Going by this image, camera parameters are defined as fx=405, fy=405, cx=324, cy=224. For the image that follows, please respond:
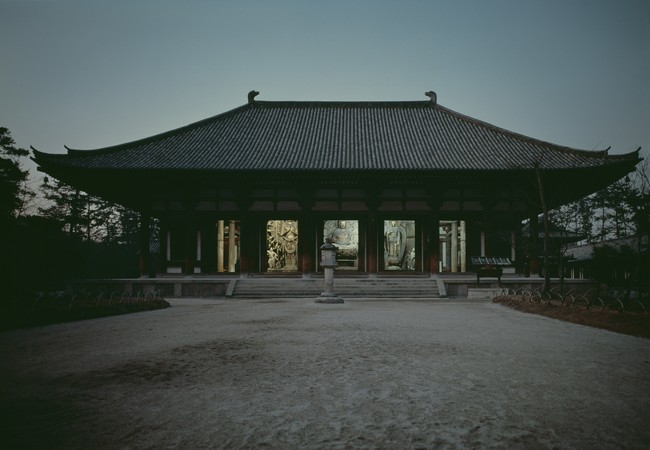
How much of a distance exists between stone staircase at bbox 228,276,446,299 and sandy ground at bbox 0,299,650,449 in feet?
28.1

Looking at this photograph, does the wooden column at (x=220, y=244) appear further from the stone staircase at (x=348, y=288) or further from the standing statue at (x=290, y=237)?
the stone staircase at (x=348, y=288)

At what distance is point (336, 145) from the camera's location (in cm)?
1902

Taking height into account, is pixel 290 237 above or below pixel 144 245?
above

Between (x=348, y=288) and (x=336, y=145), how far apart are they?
7.15m

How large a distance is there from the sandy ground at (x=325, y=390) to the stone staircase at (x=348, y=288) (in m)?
8.58

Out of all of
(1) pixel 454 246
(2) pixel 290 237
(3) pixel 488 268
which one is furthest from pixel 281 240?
(3) pixel 488 268

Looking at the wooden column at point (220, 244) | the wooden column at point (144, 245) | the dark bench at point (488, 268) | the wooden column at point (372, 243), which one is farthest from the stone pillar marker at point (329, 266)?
the wooden column at point (144, 245)

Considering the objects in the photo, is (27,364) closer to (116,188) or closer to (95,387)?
(95,387)

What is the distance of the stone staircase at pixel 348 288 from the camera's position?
48.8ft

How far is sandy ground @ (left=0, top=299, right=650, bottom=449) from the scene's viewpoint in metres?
2.50

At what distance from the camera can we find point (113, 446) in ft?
7.71

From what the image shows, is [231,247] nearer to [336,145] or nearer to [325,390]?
[336,145]

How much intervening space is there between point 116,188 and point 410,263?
13802 mm

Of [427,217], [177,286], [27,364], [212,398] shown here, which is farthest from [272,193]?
[212,398]
